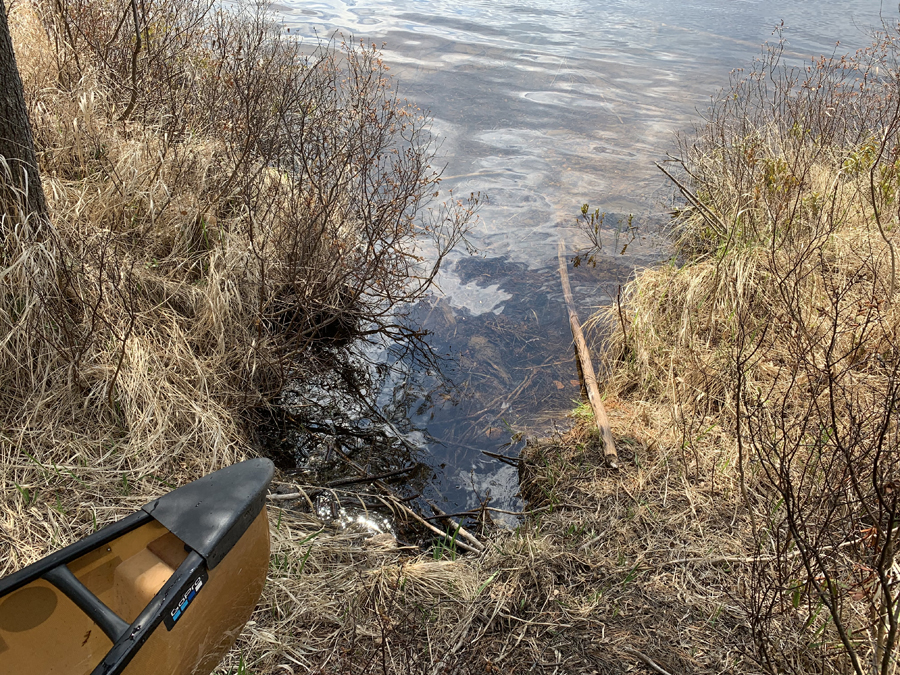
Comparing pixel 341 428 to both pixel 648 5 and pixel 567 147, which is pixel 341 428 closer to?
pixel 567 147

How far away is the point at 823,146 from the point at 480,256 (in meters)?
3.41

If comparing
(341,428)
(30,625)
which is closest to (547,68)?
(341,428)

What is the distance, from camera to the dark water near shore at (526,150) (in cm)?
504

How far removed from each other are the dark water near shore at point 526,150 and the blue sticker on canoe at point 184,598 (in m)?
2.19

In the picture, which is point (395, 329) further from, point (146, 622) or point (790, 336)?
point (146, 622)

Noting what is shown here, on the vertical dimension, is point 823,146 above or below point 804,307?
above

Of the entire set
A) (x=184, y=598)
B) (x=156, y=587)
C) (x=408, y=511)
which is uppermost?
(x=184, y=598)

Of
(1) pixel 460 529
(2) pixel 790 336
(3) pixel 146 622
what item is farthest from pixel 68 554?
(2) pixel 790 336

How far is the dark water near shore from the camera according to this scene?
5043 mm

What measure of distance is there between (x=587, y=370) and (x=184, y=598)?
3.60 m

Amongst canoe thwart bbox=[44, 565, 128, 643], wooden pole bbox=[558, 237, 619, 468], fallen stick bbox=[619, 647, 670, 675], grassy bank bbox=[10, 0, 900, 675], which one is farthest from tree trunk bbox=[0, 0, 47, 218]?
fallen stick bbox=[619, 647, 670, 675]

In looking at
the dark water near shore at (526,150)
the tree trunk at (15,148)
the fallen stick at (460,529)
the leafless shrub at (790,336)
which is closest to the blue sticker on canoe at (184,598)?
the fallen stick at (460,529)

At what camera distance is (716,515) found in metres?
3.54

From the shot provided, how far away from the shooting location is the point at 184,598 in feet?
7.27
